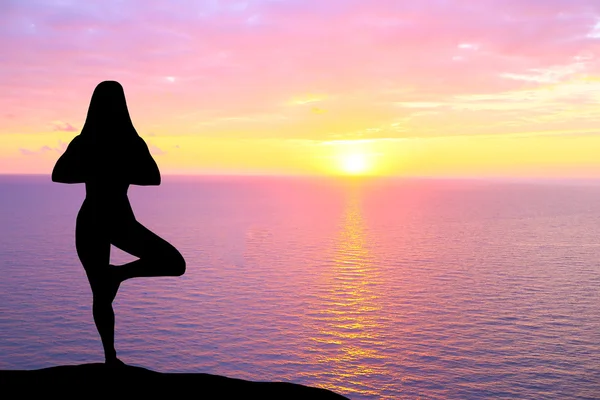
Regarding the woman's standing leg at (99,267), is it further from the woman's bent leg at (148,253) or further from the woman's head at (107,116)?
the woman's head at (107,116)

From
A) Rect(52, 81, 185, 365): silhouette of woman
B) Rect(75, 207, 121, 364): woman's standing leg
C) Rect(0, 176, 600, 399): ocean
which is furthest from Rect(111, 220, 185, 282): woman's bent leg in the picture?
Rect(0, 176, 600, 399): ocean

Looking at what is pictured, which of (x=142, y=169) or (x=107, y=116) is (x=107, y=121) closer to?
(x=107, y=116)

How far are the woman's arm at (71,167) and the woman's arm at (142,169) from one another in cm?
99

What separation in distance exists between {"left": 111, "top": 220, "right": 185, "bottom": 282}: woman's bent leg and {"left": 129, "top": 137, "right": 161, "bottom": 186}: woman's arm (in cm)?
88

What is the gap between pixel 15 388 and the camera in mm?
9727

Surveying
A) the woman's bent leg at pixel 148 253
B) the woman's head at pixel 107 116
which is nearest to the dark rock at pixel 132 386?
the woman's bent leg at pixel 148 253

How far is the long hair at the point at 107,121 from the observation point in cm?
1065

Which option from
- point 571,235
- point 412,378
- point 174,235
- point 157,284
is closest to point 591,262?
point 571,235

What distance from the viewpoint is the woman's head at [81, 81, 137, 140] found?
10665mm

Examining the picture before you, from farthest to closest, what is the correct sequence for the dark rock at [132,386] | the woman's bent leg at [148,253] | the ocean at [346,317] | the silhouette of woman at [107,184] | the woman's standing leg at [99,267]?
the ocean at [346,317] → the woman's standing leg at [99,267] → the silhouette of woman at [107,184] → the woman's bent leg at [148,253] → the dark rock at [132,386]

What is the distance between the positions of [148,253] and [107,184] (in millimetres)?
1688

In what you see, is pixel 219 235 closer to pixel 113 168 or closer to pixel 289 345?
pixel 289 345

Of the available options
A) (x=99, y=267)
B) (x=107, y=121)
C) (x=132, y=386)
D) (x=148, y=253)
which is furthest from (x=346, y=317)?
(x=148, y=253)

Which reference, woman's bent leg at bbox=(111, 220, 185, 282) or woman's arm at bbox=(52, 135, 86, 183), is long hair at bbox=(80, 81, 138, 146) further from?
woman's bent leg at bbox=(111, 220, 185, 282)
